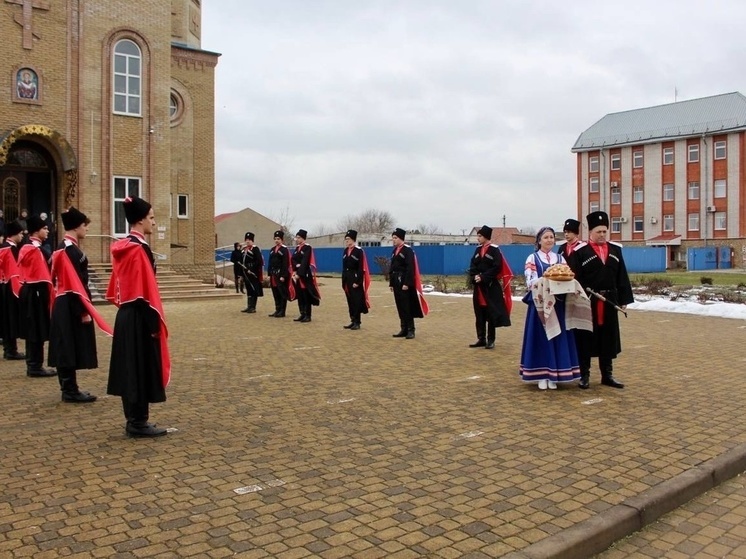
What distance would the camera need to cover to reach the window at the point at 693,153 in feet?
205

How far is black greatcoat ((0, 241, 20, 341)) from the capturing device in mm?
10039

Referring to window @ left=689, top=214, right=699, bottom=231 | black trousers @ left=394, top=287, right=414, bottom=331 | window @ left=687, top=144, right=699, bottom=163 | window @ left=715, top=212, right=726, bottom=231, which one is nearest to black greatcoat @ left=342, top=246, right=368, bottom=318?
black trousers @ left=394, top=287, right=414, bottom=331

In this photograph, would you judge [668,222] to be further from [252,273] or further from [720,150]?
[252,273]

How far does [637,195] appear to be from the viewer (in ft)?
221

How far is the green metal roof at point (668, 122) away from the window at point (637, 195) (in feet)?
14.7

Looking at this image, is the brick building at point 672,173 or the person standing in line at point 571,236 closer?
the person standing in line at point 571,236

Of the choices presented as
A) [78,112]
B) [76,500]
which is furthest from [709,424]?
[78,112]

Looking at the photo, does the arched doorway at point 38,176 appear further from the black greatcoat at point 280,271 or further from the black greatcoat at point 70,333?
the black greatcoat at point 70,333

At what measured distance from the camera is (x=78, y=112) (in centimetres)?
2169

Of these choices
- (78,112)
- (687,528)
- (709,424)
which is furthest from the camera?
(78,112)

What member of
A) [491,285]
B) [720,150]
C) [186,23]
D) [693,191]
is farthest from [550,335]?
[693,191]

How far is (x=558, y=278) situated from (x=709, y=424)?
7.02 ft

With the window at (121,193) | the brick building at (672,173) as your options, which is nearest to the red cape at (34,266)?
the window at (121,193)

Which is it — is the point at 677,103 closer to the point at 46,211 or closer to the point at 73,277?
the point at 46,211
